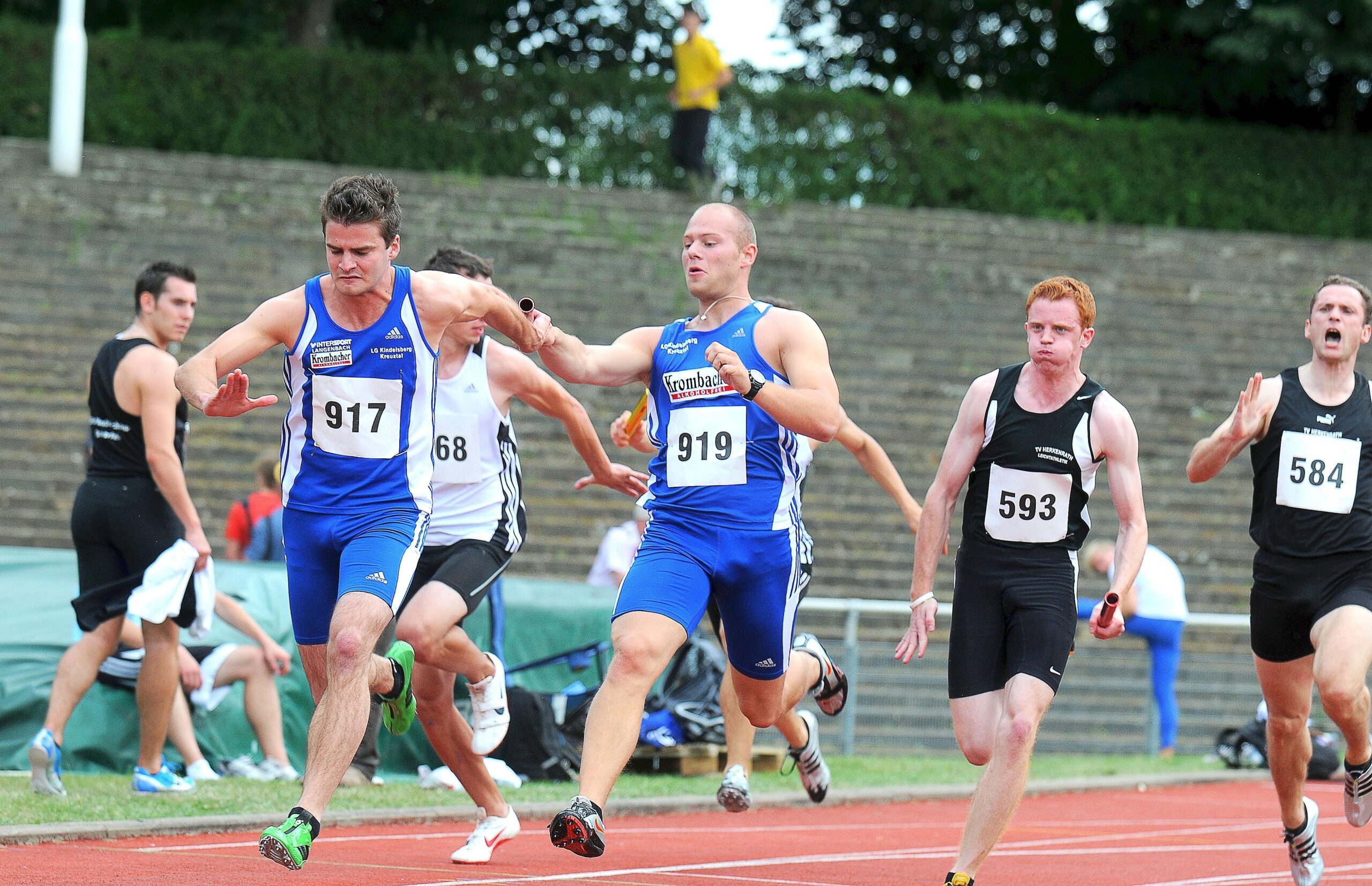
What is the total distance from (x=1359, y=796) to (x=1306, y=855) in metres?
0.58

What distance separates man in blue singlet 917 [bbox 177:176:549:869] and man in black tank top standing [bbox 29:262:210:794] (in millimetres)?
2753

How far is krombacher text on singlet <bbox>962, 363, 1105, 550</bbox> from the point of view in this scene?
6.54 m

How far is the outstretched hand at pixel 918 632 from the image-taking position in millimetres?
6457

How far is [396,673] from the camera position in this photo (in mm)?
6328

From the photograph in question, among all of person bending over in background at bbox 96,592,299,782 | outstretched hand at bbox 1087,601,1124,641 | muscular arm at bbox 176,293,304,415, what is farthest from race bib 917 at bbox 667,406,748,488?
person bending over in background at bbox 96,592,299,782

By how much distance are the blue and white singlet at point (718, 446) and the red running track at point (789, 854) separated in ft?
4.76

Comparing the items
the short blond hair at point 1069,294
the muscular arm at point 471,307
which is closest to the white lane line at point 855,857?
the muscular arm at point 471,307

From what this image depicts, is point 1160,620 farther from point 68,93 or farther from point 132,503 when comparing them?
point 68,93

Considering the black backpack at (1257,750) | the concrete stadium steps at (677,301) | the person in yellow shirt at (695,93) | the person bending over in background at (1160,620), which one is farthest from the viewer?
the person in yellow shirt at (695,93)

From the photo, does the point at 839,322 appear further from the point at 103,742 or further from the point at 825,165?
the point at 103,742

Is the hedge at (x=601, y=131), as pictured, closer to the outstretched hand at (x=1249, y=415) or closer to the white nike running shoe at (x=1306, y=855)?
the outstretched hand at (x=1249, y=415)

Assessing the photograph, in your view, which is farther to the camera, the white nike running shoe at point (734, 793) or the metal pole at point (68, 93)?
the metal pole at point (68, 93)

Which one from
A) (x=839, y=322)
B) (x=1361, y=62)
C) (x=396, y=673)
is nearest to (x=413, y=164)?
(x=839, y=322)

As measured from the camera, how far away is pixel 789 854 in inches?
316
